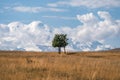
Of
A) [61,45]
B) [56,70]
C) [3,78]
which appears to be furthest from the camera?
[61,45]

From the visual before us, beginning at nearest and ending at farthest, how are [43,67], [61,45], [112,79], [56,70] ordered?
[112,79] < [56,70] < [43,67] < [61,45]

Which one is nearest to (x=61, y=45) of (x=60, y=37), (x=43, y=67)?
(x=60, y=37)

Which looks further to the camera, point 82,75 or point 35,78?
point 82,75

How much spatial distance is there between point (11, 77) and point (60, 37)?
120682 millimetres

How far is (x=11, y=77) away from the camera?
50.9ft

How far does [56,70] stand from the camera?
19.8 metres

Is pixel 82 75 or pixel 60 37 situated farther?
pixel 60 37

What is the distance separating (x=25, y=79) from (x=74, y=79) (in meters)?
2.44

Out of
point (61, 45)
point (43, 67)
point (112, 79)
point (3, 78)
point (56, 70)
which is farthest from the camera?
point (61, 45)

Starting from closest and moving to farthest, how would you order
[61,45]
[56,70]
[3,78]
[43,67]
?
1. [3,78]
2. [56,70]
3. [43,67]
4. [61,45]

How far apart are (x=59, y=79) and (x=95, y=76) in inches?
115

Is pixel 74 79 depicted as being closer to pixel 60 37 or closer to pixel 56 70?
pixel 56 70

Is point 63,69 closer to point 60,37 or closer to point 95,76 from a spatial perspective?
point 95,76

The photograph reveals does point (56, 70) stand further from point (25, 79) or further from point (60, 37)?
point (60, 37)
